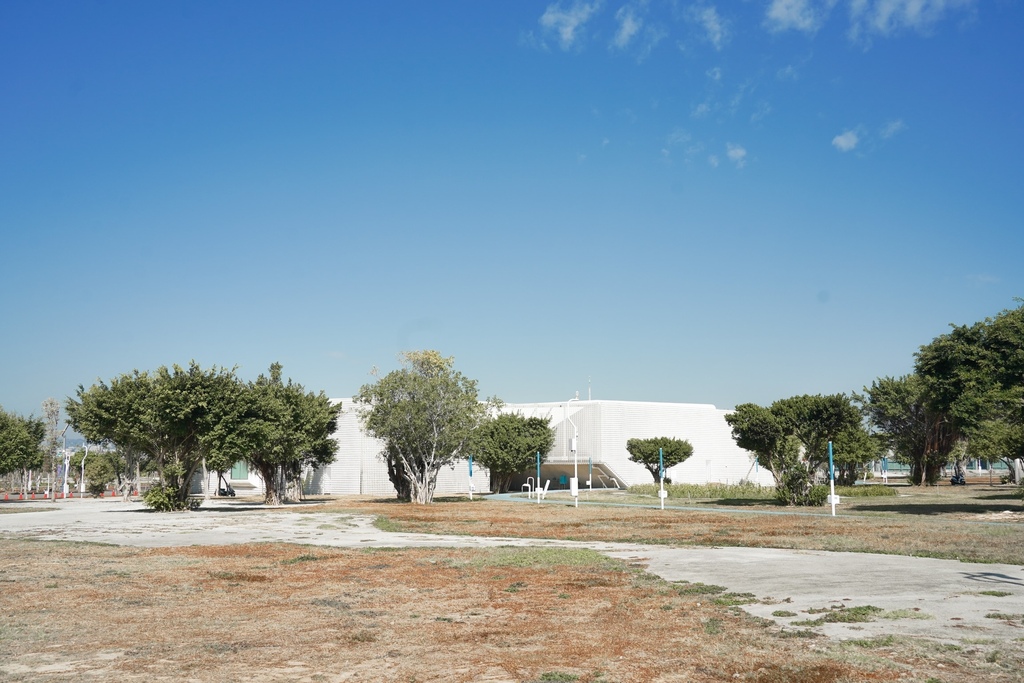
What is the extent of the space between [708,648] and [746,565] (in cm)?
847

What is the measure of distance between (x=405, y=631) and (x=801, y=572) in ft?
27.9

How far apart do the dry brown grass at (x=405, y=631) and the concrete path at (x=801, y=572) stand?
3.52ft

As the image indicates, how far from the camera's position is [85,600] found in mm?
13359

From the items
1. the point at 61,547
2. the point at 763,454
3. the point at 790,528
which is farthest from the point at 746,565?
the point at 763,454

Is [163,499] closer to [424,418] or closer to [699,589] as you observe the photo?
[424,418]

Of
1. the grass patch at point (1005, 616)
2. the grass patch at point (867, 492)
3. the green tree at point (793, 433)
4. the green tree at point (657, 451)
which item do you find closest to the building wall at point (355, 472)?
the green tree at point (657, 451)

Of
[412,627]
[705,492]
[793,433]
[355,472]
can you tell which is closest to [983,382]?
[793,433]

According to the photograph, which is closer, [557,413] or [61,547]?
[61,547]

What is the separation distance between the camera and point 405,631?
10.8 meters

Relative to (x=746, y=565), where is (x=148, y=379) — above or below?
above

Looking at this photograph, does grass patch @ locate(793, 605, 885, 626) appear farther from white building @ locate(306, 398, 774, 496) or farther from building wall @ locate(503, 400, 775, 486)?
building wall @ locate(503, 400, 775, 486)

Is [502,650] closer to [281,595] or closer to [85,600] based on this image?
[281,595]

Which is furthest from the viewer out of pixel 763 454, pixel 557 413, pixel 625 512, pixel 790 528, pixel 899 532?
pixel 557 413

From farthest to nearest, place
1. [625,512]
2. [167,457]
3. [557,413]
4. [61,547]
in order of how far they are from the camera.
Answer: [557,413] → [167,457] → [625,512] → [61,547]
